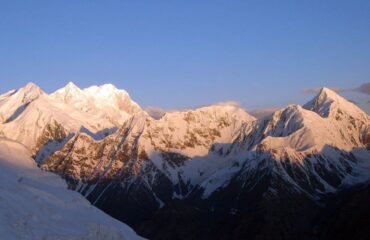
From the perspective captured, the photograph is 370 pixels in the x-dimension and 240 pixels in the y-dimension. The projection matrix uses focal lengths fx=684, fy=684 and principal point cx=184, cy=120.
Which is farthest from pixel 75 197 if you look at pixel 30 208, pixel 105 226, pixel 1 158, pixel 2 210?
pixel 1 158

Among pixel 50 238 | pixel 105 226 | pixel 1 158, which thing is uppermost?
pixel 50 238

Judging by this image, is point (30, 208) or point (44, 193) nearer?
point (30, 208)

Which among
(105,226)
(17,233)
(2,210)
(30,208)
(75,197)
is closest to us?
(17,233)

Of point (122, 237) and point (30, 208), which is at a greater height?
point (30, 208)

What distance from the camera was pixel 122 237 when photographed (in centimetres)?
12938

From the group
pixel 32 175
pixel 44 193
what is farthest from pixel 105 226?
pixel 32 175

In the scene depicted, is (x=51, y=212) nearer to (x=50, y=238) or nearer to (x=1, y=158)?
(x=50, y=238)

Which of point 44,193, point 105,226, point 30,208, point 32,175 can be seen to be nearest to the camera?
point 30,208

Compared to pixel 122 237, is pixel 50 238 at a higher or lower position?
higher

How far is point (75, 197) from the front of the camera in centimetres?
14938

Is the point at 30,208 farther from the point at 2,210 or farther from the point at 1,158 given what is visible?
the point at 1,158

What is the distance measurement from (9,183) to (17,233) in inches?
1237

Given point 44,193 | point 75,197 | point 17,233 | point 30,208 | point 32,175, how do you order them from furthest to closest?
point 32,175
point 75,197
point 44,193
point 30,208
point 17,233

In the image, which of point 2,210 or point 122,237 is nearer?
point 2,210
